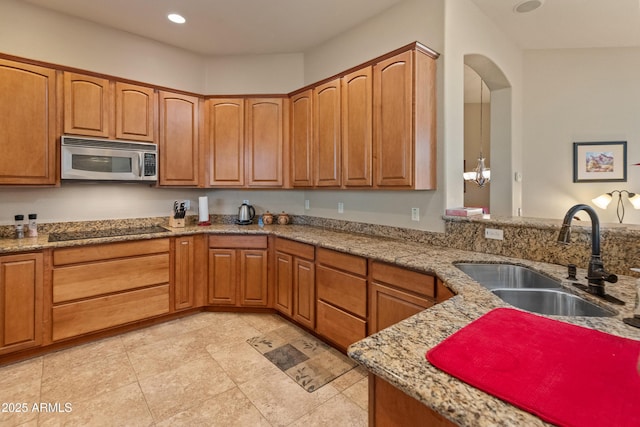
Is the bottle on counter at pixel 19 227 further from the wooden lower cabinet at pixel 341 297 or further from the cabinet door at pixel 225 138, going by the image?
the wooden lower cabinet at pixel 341 297

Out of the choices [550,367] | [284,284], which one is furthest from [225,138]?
[550,367]

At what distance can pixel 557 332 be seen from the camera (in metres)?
0.94

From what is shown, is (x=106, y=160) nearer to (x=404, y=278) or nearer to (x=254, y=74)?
(x=254, y=74)

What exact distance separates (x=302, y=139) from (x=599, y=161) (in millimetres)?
3511

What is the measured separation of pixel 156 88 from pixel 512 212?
158 inches

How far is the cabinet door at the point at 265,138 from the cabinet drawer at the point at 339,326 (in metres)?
1.59

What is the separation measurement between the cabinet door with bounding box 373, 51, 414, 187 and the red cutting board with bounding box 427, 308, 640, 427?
→ 156 centimetres

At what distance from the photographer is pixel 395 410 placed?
2.80 feet

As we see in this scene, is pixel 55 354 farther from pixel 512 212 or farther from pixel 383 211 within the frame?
pixel 512 212

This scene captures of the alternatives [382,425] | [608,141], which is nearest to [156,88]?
[382,425]

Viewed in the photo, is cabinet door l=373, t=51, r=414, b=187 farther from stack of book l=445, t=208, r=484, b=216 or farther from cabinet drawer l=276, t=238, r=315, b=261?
cabinet drawer l=276, t=238, r=315, b=261

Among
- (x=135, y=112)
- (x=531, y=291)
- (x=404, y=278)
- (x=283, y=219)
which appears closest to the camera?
(x=531, y=291)

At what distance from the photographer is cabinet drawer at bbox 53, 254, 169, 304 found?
8.42 feet

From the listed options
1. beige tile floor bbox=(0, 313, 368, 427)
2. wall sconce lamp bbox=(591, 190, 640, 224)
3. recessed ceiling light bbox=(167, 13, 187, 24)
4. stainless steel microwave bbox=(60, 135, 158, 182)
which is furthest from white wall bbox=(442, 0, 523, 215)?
stainless steel microwave bbox=(60, 135, 158, 182)
